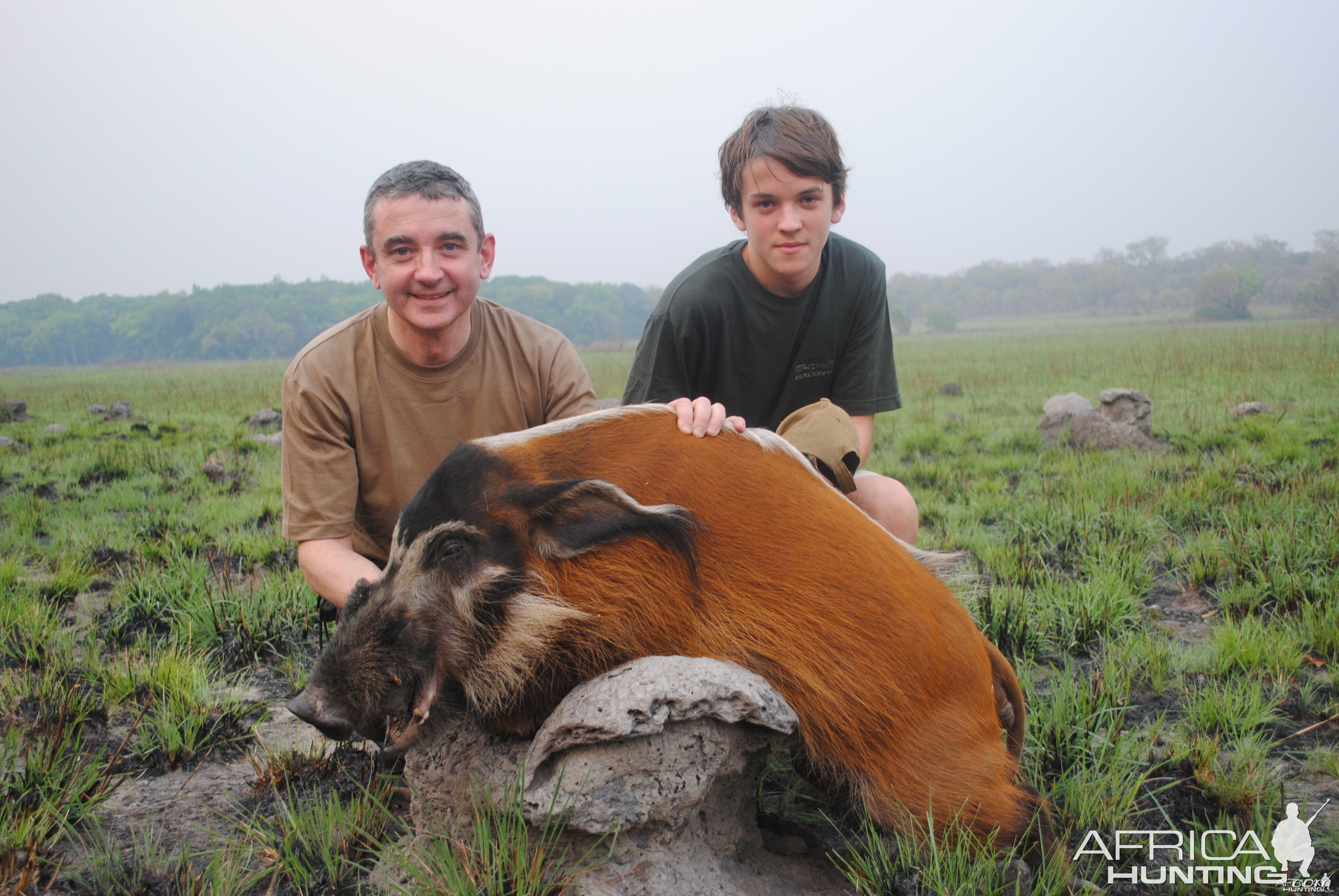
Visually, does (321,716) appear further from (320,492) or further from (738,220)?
(738,220)

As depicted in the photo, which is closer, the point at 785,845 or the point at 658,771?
the point at 658,771

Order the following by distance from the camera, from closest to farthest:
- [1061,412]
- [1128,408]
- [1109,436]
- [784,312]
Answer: [784,312] → [1109,436] → [1128,408] → [1061,412]

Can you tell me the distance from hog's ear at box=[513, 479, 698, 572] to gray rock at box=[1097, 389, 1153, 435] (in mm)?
7189

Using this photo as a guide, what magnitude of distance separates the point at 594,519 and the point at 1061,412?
7.71m

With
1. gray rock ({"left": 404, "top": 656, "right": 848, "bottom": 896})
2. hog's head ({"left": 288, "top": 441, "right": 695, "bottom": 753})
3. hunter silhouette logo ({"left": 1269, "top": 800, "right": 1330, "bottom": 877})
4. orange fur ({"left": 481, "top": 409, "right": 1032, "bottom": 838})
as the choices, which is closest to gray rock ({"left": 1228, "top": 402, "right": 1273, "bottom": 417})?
hunter silhouette logo ({"left": 1269, "top": 800, "right": 1330, "bottom": 877})

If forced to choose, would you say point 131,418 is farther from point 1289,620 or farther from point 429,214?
point 1289,620

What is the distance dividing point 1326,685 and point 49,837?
434cm

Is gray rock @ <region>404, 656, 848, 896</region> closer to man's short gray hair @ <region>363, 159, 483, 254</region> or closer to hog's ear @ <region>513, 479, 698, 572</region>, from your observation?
hog's ear @ <region>513, 479, 698, 572</region>

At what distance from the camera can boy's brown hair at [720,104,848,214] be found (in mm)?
2975

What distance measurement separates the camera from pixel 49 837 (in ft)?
6.91

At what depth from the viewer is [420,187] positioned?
9.22 feet

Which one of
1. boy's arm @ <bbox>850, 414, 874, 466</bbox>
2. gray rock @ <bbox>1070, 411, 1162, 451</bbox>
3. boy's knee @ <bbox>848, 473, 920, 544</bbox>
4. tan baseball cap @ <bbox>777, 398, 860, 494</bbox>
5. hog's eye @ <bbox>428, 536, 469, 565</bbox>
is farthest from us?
gray rock @ <bbox>1070, 411, 1162, 451</bbox>

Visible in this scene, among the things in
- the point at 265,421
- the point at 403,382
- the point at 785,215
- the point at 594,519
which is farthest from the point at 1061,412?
the point at 265,421

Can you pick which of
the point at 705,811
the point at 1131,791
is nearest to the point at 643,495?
the point at 705,811
